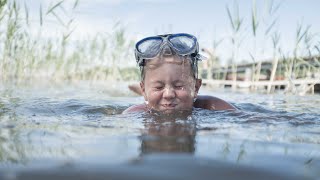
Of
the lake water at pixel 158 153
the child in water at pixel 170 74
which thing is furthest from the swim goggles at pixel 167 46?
the lake water at pixel 158 153

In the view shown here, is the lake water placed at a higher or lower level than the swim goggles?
lower

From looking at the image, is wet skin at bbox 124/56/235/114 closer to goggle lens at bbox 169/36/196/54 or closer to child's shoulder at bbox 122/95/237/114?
goggle lens at bbox 169/36/196/54

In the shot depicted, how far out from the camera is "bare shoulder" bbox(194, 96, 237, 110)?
395cm

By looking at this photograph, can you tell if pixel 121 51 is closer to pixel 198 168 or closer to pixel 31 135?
pixel 31 135

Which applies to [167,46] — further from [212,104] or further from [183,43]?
[212,104]

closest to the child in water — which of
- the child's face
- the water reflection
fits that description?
the child's face

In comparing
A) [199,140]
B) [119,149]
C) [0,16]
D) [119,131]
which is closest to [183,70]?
[119,131]

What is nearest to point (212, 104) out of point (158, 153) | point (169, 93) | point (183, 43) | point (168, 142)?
point (183, 43)

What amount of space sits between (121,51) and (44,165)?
33.3 feet

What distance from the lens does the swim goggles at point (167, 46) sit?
12.3ft

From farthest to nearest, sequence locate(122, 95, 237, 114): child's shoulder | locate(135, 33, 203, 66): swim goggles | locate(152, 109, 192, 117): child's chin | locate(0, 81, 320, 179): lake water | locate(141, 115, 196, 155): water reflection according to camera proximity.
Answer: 1. locate(122, 95, 237, 114): child's shoulder
2. locate(135, 33, 203, 66): swim goggles
3. locate(152, 109, 192, 117): child's chin
4. locate(141, 115, 196, 155): water reflection
5. locate(0, 81, 320, 179): lake water

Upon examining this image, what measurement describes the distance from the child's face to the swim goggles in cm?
14

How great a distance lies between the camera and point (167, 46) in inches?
147

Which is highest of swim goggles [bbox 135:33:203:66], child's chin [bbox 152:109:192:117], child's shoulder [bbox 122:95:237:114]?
swim goggles [bbox 135:33:203:66]
